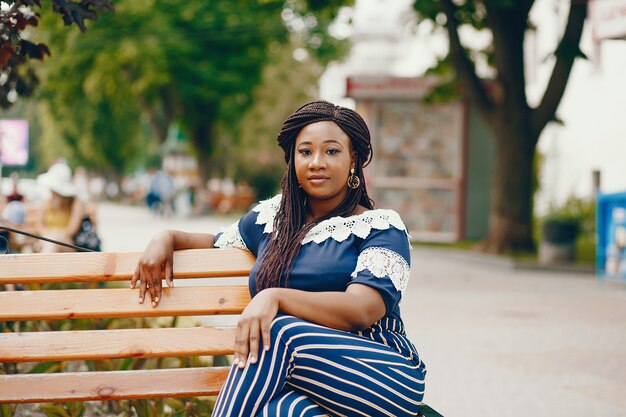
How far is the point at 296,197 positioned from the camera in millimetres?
3721

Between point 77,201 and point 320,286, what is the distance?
22.8 feet

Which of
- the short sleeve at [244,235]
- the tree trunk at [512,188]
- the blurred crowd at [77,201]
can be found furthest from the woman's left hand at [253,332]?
the tree trunk at [512,188]

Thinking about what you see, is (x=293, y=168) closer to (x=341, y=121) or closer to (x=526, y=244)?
(x=341, y=121)

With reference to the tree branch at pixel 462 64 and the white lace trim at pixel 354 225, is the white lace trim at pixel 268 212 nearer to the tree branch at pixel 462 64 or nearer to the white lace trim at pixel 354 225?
the white lace trim at pixel 354 225

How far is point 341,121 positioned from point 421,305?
26.3 ft

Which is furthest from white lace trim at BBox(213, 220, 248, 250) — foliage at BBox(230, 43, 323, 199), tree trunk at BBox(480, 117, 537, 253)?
foliage at BBox(230, 43, 323, 199)

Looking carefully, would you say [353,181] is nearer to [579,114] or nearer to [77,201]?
[77,201]

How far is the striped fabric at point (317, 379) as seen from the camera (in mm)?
3141

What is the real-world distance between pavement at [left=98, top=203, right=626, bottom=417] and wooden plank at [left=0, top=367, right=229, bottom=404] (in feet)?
7.88

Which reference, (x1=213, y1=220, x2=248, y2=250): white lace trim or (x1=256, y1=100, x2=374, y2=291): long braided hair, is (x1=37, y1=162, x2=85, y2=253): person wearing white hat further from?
(x1=256, y1=100, x2=374, y2=291): long braided hair

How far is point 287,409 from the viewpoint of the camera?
10.3ft

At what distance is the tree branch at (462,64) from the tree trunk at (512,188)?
1.66ft

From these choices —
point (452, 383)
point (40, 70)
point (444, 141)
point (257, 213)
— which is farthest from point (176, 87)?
point (257, 213)

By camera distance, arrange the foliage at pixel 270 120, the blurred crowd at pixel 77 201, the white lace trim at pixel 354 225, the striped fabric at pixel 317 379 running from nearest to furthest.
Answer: the striped fabric at pixel 317 379 < the white lace trim at pixel 354 225 < the blurred crowd at pixel 77 201 < the foliage at pixel 270 120
